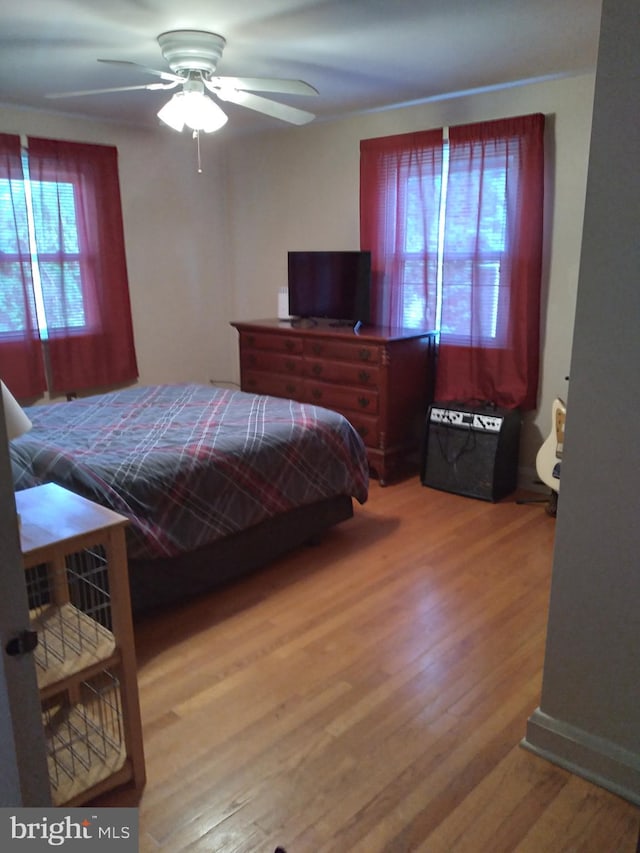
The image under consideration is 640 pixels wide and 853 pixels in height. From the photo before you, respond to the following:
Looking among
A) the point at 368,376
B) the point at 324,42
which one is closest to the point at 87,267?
the point at 368,376

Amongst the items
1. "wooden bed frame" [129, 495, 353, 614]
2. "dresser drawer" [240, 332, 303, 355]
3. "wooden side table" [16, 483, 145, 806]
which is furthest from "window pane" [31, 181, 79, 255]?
"wooden side table" [16, 483, 145, 806]

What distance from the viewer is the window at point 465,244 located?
3695 mm

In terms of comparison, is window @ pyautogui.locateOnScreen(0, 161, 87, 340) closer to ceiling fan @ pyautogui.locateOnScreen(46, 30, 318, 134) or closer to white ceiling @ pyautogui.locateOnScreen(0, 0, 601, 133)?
white ceiling @ pyautogui.locateOnScreen(0, 0, 601, 133)

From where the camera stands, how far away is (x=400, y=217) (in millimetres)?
4199

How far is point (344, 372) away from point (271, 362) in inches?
27.2

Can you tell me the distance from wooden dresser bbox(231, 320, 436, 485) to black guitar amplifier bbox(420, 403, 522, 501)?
0.68 ft

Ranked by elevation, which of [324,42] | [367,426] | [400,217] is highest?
[324,42]

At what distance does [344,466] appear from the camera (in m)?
3.17

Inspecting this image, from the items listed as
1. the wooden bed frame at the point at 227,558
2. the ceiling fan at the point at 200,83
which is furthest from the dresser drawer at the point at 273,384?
the ceiling fan at the point at 200,83

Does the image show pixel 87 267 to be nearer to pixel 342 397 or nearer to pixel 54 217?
pixel 54 217

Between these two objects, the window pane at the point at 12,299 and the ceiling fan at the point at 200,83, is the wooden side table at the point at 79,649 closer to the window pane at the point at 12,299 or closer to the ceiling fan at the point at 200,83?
the ceiling fan at the point at 200,83

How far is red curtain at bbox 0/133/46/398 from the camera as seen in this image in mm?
4074

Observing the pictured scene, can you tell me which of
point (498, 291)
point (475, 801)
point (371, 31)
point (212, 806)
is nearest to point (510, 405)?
point (498, 291)

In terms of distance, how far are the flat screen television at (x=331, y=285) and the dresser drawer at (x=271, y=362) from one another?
397 millimetres
